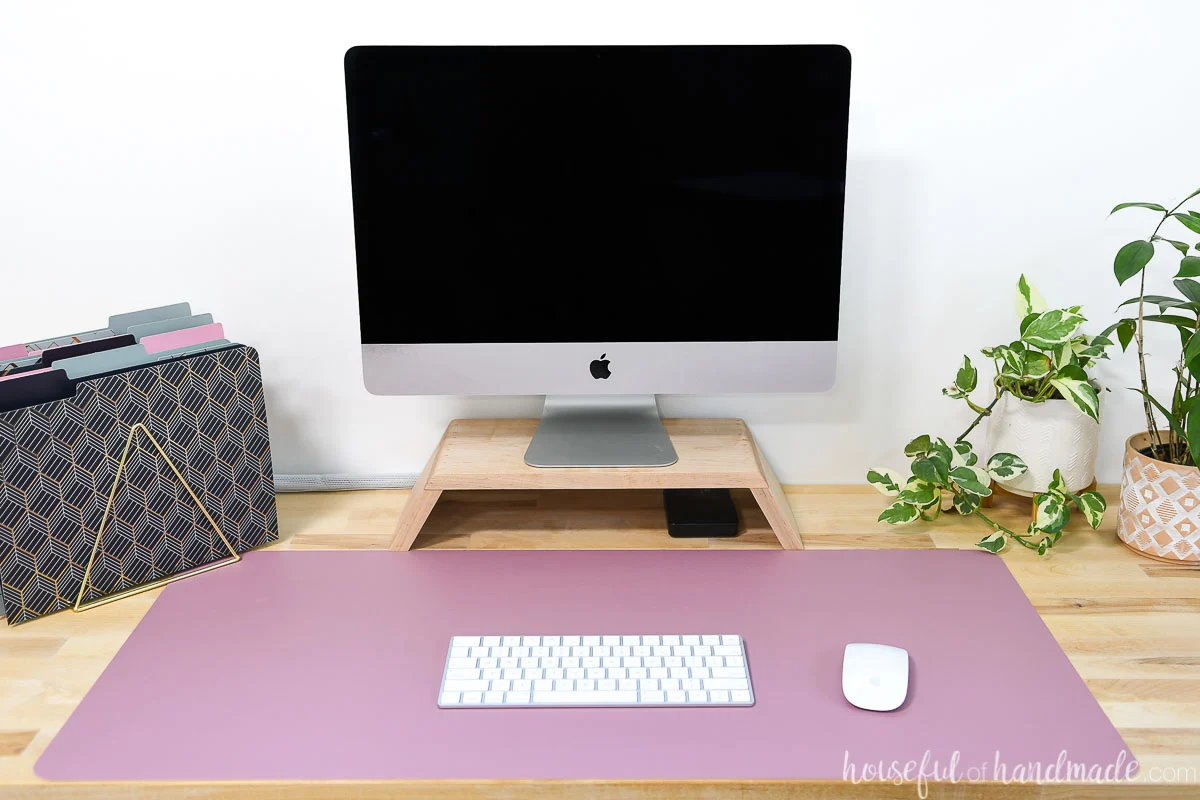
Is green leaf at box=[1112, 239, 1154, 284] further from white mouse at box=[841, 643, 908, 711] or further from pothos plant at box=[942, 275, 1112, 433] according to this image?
white mouse at box=[841, 643, 908, 711]

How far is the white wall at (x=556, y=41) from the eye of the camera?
120 cm

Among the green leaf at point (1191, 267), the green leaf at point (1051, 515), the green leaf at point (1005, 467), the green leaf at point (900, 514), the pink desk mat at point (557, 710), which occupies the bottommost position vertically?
the pink desk mat at point (557, 710)

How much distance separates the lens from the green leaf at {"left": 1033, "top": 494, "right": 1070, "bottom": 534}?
111 centimetres

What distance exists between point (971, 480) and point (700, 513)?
339 mm

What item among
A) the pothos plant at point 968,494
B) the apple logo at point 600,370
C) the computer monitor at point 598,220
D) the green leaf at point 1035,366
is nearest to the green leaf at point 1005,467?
the pothos plant at point 968,494

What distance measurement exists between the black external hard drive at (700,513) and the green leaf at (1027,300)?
45 cm

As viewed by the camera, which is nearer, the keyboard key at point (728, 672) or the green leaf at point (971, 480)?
the keyboard key at point (728, 672)

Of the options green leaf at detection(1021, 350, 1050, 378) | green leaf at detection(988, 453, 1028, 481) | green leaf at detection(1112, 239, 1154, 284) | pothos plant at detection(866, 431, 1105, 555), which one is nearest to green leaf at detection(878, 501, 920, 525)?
pothos plant at detection(866, 431, 1105, 555)

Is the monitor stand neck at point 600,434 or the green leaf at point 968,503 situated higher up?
the monitor stand neck at point 600,434

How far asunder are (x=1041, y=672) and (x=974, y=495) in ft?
1.11

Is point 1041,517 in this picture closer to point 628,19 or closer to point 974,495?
point 974,495

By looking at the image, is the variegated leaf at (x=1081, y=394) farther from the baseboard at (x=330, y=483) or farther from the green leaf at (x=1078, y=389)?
the baseboard at (x=330, y=483)

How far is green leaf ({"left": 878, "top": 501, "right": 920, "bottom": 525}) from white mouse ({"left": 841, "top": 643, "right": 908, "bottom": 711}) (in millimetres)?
316

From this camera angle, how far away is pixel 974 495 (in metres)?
1.19
